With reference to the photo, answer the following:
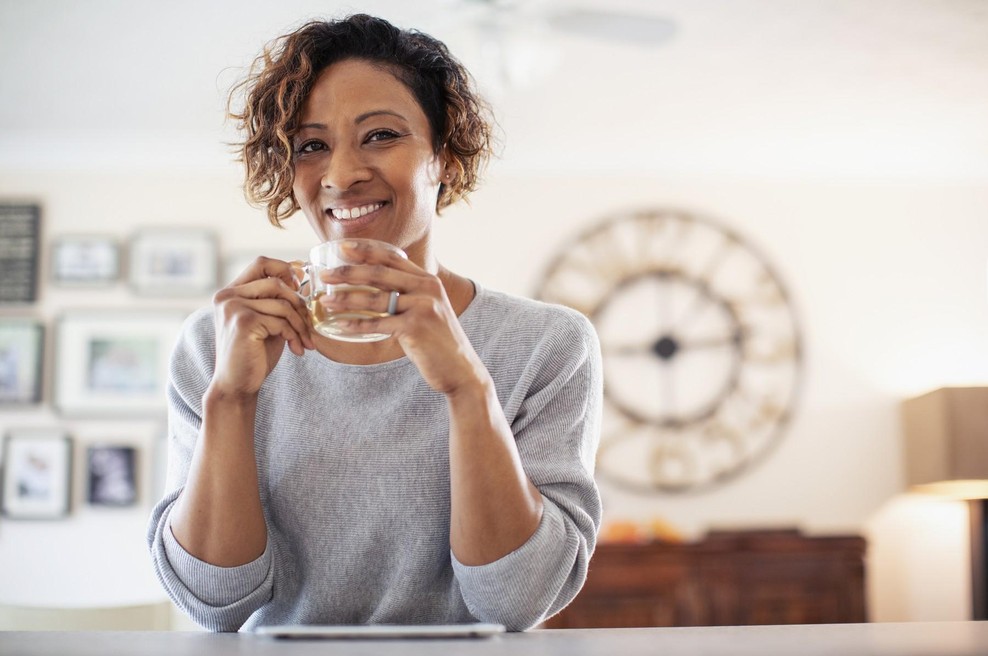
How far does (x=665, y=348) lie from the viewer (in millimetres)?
4371

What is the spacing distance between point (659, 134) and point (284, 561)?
3.49m

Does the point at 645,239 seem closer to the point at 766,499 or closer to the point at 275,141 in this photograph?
the point at 766,499

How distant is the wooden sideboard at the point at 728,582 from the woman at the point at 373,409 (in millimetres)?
2515

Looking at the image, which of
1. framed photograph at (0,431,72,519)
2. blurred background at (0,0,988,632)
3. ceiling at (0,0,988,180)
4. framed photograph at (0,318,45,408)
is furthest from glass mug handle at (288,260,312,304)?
framed photograph at (0,318,45,408)

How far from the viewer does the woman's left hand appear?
2.99 ft

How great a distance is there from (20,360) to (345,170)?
3.67 m

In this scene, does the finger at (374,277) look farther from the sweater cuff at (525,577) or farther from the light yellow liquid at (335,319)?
the sweater cuff at (525,577)

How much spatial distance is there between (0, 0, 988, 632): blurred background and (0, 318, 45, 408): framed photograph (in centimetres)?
4

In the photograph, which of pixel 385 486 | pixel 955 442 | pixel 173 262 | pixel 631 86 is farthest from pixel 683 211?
pixel 385 486

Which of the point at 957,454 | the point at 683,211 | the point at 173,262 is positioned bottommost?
the point at 957,454

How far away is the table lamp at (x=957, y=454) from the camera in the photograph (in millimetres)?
3721

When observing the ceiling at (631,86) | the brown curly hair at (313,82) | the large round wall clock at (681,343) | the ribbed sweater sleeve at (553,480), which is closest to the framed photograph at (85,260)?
the ceiling at (631,86)

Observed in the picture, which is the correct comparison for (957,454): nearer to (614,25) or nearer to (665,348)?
(665,348)

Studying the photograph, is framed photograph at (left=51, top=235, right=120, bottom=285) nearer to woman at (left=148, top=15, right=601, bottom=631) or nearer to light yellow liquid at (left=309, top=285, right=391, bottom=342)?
woman at (left=148, top=15, right=601, bottom=631)
